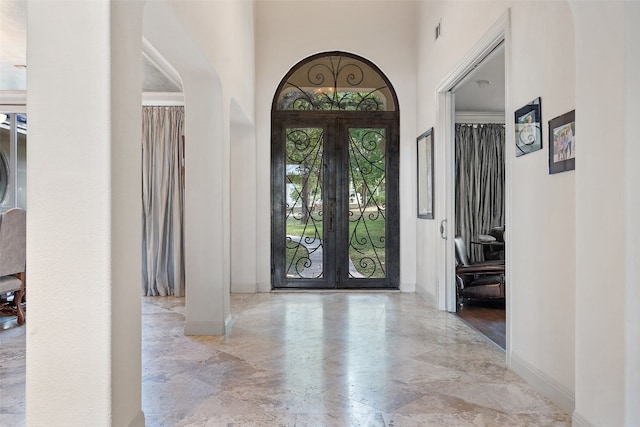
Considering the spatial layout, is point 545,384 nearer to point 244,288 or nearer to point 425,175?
point 425,175

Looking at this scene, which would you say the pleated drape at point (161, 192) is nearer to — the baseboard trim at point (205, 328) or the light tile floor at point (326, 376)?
the light tile floor at point (326, 376)

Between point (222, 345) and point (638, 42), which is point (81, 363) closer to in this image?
point (222, 345)

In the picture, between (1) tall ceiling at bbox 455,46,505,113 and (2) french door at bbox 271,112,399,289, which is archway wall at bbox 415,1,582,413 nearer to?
(1) tall ceiling at bbox 455,46,505,113

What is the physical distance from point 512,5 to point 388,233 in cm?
331

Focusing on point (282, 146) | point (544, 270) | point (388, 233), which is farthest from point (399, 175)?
point (544, 270)

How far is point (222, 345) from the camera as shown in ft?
11.2

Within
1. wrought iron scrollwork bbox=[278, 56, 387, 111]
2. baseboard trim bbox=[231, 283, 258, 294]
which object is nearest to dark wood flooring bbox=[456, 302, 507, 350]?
baseboard trim bbox=[231, 283, 258, 294]

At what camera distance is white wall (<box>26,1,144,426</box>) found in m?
1.64

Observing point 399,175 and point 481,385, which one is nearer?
point 481,385

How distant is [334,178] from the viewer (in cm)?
569

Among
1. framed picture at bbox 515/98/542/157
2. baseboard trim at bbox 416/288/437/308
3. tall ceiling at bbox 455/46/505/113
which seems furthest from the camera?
tall ceiling at bbox 455/46/505/113

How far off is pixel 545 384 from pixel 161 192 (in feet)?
15.2

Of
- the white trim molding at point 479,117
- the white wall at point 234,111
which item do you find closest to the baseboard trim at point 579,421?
the white wall at point 234,111

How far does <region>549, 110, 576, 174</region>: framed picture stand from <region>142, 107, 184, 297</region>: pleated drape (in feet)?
14.2
